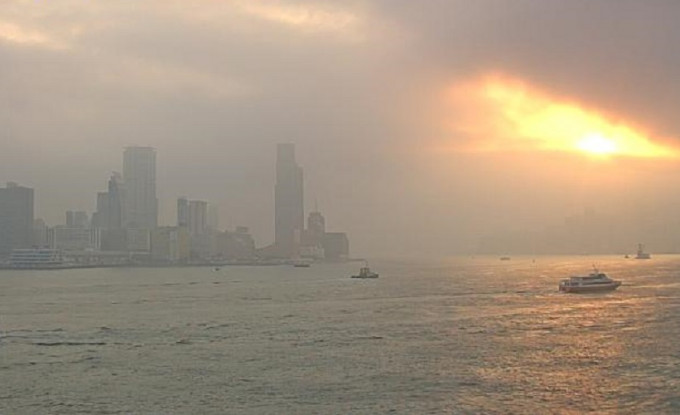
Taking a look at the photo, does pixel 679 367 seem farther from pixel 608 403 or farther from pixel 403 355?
pixel 403 355

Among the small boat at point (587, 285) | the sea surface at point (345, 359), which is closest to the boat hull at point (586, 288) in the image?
the small boat at point (587, 285)

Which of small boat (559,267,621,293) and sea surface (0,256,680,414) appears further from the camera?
small boat (559,267,621,293)

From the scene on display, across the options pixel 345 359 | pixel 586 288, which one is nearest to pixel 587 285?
pixel 586 288

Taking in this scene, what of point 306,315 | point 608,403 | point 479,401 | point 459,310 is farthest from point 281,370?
point 459,310

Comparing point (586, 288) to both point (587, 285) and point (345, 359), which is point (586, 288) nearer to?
point (587, 285)

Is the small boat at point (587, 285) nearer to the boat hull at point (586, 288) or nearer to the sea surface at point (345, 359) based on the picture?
the boat hull at point (586, 288)

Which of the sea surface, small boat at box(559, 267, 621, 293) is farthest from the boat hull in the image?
the sea surface

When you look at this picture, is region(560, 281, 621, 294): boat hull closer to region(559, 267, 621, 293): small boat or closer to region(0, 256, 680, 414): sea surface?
region(559, 267, 621, 293): small boat

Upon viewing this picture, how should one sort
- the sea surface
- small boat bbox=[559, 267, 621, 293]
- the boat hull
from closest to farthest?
the sea surface < the boat hull < small boat bbox=[559, 267, 621, 293]
